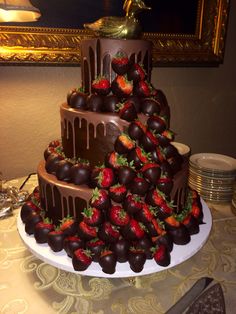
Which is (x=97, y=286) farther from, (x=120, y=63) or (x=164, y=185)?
(x=120, y=63)

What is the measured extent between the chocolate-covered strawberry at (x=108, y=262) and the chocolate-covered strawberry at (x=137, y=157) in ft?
0.96

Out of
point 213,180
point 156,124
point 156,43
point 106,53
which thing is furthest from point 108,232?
point 156,43

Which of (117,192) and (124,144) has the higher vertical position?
(124,144)

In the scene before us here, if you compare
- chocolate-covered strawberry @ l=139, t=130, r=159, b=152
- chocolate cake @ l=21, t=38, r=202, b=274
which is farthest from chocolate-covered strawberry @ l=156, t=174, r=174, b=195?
chocolate-covered strawberry @ l=139, t=130, r=159, b=152

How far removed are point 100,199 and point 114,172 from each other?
0.32 feet

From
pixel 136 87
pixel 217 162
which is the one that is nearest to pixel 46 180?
pixel 136 87

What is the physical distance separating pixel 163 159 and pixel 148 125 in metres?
0.13

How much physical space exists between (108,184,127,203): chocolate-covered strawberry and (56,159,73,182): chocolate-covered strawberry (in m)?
0.19

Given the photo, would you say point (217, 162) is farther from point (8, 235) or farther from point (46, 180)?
point (8, 235)

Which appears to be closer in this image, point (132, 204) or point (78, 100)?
point (132, 204)

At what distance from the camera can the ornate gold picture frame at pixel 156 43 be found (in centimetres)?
154

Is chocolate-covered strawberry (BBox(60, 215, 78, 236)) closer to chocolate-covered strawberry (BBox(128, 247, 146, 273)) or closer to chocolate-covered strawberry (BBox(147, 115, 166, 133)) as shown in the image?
chocolate-covered strawberry (BBox(128, 247, 146, 273))

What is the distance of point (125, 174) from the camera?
92 centimetres

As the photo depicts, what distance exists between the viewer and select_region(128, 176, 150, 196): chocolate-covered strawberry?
0.94 m
